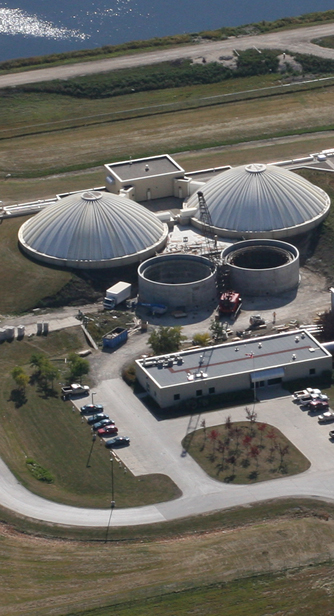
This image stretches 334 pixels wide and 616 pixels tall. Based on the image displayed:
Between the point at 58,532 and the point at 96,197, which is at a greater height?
the point at 96,197

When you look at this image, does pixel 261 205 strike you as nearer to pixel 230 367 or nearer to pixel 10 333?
pixel 230 367

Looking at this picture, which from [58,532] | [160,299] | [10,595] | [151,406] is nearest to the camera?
[10,595]

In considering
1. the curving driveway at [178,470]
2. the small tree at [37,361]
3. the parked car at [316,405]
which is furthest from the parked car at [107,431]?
the parked car at [316,405]

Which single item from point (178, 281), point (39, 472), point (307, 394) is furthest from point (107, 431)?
point (178, 281)

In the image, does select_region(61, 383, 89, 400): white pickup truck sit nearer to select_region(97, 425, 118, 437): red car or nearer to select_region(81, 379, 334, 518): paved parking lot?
select_region(81, 379, 334, 518): paved parking lot

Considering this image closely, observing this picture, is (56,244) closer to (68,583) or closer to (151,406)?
(151,406)

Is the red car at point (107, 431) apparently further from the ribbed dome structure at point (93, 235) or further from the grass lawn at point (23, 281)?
the ribbed dome structure at point (93, 235)

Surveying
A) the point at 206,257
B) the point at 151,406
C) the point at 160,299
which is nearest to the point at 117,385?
the point at 151,406
